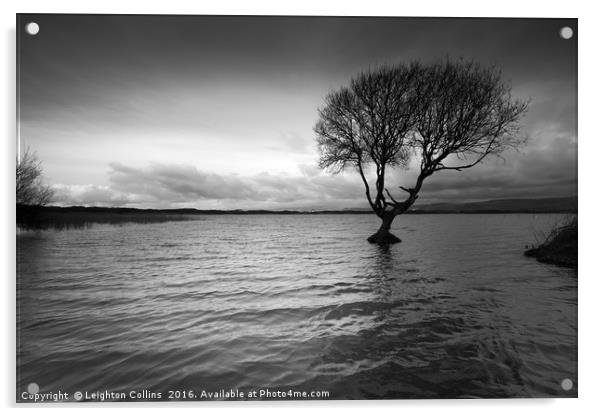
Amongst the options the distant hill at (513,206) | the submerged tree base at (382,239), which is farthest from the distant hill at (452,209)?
the submerged tree base at (382,239)

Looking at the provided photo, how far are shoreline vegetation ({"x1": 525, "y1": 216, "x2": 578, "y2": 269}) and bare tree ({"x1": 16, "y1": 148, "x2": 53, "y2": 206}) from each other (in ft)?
37.7

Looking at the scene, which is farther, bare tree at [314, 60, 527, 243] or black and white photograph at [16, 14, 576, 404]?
bare tree at [314, 60, 527, 243]

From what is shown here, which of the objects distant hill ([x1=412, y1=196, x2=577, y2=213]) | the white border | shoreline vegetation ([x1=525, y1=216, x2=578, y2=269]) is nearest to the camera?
the white border

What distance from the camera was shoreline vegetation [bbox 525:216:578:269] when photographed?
7.91 metres

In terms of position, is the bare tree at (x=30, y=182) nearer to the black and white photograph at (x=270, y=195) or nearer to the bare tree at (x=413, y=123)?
the black and white photograph at (x=270, y=195)

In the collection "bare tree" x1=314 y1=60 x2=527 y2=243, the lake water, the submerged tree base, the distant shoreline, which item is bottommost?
the lake water

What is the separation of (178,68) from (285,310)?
5.20 metres

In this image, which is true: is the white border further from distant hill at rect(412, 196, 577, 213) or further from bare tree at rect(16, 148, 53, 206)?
distant hill at rect(412, 196, 577, 213)

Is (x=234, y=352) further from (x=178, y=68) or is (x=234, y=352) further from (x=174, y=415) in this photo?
(x=178, y=68)

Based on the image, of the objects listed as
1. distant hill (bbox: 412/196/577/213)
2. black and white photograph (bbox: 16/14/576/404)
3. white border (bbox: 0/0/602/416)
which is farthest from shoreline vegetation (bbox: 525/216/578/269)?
white border (bbox: 0/0/602/416)

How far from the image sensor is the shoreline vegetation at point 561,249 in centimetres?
791

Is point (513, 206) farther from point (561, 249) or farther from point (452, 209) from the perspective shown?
point (561, 249)

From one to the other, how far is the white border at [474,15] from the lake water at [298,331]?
0.35 metres

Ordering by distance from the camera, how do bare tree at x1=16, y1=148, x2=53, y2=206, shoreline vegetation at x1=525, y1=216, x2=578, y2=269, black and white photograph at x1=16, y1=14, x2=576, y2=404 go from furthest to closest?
shoreline vegetation at x1=525, y1=216, x2=578, y2=269 → bare tree at x1=16, y1=148, x2=53, y2=206 → black and white photograph at x1=16, y1=14, x2=576, y2=404
